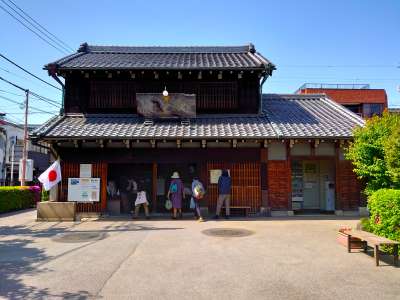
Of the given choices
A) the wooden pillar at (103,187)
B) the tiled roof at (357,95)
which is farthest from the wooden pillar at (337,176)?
the tiled roof at (357,95)

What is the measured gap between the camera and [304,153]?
1371 centimetres

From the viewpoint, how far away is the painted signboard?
14.2 m

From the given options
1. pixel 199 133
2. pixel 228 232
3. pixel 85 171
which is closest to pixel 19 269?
pixel 228 232

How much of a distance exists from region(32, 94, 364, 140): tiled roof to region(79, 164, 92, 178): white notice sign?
1.57m

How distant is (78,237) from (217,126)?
697 cm

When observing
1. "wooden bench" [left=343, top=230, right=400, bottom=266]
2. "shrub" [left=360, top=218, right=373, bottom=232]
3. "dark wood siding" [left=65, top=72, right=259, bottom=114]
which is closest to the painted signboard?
"dark wood siding" [left=65, top=72, right=259, bottom=114]

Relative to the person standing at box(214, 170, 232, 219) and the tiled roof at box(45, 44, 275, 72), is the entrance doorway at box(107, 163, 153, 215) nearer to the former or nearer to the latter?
the person standing at box(214, 170, 232, 219)

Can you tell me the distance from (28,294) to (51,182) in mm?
7957

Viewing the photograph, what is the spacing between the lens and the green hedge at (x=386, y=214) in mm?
7051

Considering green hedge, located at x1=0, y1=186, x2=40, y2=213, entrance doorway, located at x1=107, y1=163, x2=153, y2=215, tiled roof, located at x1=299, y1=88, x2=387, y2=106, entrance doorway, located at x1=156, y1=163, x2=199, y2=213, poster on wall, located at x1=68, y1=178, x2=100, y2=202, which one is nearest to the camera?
poster on wall, located at x1=68, y1=178, x2=100, y2=202

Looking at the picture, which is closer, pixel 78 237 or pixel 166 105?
pixel 78 237

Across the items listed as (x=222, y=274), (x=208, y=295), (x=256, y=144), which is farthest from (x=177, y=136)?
(x=208, y=295)

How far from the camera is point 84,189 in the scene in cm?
1341

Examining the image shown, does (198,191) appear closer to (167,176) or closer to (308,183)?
(167,176)
